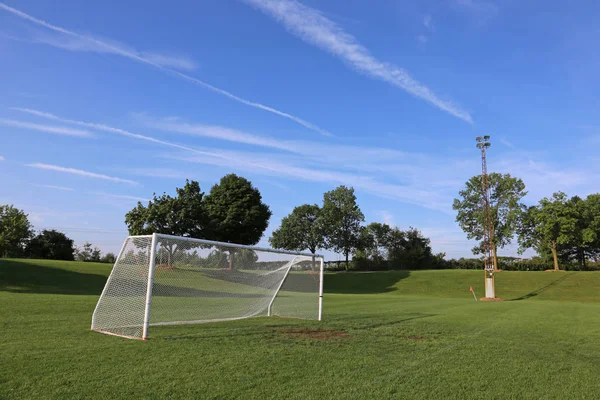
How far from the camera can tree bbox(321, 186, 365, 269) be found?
7331 centimetres

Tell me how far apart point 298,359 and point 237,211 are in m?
46.2

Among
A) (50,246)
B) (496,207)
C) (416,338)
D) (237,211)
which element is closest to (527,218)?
(496,207)

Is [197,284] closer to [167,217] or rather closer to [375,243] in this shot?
[167,217]

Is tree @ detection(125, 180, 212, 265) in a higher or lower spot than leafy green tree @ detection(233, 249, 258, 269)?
higher

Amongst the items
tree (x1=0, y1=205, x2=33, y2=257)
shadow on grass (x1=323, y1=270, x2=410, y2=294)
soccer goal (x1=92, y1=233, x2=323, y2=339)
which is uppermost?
tree (x1=0, y1=205, x2=33, y2=257)

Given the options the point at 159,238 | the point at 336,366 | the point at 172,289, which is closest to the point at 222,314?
the point at 172,289

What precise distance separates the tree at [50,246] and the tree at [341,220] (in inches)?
1617

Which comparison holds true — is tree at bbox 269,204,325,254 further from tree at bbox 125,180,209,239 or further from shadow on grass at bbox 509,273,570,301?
shadow on grass at bbox 509,273,570,301

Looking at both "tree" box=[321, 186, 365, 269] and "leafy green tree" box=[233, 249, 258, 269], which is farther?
"tree" box=[321, 186, 365, 269]

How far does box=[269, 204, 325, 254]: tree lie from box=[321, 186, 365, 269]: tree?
180cm

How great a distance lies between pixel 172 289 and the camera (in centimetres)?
1098

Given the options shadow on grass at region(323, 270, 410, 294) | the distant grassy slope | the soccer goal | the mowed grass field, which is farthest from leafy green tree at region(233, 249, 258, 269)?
shadow on grass at region(323, 270, 410, 294)

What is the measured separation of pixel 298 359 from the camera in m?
7.23

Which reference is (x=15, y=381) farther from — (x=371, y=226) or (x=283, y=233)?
(x=371, y=226)
